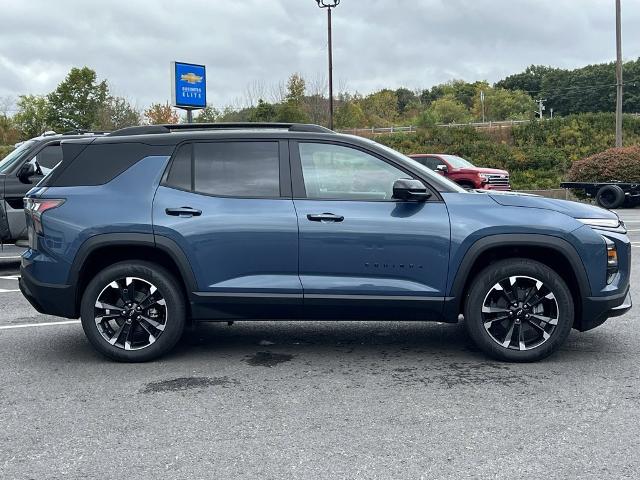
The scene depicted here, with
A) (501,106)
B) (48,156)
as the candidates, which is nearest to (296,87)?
(48,156)

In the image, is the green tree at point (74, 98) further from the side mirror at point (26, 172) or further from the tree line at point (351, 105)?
the side mirror at point (26, 172)

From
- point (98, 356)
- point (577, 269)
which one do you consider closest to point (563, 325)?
point (577, 269)

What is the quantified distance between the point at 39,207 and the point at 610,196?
19174mm

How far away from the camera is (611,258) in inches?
207

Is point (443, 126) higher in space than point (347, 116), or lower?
lower

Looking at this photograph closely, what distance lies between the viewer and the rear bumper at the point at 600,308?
17.1 ft

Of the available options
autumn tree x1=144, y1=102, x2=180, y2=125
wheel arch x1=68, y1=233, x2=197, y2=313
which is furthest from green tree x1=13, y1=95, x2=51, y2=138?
wheel arch x1=68, y1=233, x2=197, y2=313

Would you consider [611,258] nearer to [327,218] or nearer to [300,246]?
[327,218]

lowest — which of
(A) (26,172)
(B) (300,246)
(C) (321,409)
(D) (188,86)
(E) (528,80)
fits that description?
(C) (321,409)

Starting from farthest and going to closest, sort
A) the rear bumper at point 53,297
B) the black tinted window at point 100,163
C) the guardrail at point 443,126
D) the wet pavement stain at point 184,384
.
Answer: the guardrail at point 443,126 → the black tinted window at point 100,163 → the rear bumper at point 53,297 → the wet pavement stain at point 184,384

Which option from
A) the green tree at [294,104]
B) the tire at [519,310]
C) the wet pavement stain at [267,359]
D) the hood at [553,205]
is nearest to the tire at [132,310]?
the wet pavement stain at [267,359]

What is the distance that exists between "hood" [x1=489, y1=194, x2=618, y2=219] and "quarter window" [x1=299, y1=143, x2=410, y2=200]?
75 cm

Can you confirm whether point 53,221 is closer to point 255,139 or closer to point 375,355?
point 255,139

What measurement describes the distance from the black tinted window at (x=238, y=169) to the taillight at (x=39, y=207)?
1.10 metres
